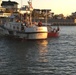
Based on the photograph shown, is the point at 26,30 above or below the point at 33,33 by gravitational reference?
above

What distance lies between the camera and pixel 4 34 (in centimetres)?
7656

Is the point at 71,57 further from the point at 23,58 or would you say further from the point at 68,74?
the point at 68,74

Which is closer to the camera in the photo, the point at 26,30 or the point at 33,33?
the point at 33,33

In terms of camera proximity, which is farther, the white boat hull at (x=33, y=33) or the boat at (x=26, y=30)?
the boat at (x=26, y=30)

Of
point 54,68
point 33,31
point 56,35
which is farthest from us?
point 56,35

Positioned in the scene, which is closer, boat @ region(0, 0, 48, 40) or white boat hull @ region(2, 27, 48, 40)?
white boat hull @ region(2, 27, 48, 40)

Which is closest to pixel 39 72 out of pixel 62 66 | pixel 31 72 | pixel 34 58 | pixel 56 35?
pixel 31 72

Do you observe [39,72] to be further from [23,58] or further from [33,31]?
[33,31]

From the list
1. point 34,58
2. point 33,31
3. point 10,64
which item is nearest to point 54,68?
point 10,64

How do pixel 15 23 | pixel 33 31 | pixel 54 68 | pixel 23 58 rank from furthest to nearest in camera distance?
pixel 15 23, pixel 33 31, pixel 23 58, pixel 54 68

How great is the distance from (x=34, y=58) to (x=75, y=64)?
6.14 metres

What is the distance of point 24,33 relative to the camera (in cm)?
6412

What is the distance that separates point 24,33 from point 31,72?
33442 mm

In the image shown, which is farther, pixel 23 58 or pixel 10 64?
pixel 23 58
